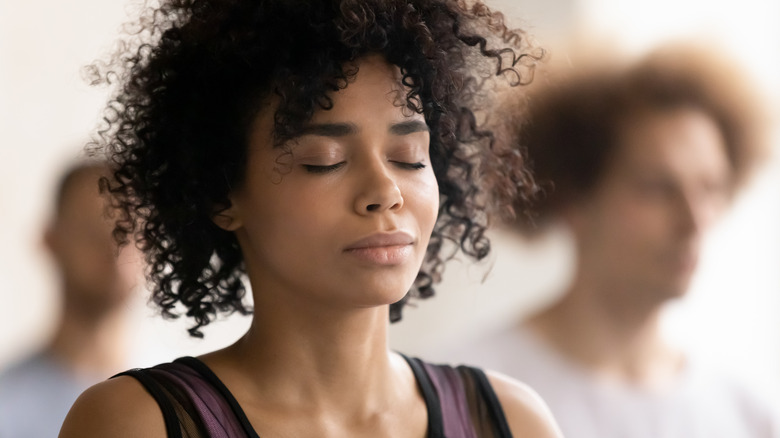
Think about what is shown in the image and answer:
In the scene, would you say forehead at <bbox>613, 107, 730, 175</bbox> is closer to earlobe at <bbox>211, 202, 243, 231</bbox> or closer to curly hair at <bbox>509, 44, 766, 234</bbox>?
curly hair at <bbox>509, 44, 766, 234</bbox>

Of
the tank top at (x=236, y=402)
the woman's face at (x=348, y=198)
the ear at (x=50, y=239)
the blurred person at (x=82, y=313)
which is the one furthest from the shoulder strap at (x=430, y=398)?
the ear at (x=50, y=239)

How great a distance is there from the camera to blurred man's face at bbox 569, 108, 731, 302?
2.15m

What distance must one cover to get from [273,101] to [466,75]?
31 cm

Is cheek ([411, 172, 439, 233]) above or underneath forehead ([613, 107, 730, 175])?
underneath

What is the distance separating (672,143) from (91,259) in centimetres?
129

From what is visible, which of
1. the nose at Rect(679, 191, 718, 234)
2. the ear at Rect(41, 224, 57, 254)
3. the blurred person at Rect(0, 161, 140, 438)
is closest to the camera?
the nose at Rect(679, 191, 718, 234)

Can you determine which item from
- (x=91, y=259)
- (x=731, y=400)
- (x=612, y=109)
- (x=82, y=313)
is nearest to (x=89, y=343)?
(x=82, y=313)

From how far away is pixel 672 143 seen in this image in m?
2.19

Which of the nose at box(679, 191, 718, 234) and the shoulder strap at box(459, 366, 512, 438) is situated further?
the nose at box(679, 191, 718, 234)

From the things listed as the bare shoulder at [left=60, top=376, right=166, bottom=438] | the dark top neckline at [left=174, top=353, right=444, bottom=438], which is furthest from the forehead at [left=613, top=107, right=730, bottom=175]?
the bare shoulder at [left=60, top=376, right=166, bottom=438]

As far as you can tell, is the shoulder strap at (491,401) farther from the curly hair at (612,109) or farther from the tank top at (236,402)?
the curly hair at (612,109)

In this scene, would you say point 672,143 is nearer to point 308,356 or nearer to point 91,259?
point 308,356

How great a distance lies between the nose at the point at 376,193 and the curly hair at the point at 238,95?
101mm

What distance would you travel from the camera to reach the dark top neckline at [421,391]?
135 centimetres
